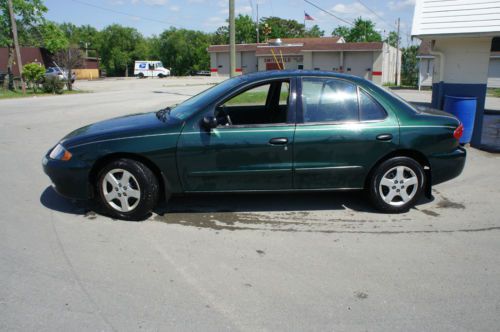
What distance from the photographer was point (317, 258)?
3994mm

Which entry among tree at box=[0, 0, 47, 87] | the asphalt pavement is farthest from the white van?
the asphalt pavement

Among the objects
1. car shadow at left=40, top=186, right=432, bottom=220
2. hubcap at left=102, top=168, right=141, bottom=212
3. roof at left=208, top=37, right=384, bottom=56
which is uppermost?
roof at left=208, top=37, right=384, bottom=56

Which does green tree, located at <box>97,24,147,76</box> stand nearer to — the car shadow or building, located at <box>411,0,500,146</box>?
building, located at <box>411,0,500,146</box>

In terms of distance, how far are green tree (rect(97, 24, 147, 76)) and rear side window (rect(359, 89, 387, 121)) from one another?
7714cm

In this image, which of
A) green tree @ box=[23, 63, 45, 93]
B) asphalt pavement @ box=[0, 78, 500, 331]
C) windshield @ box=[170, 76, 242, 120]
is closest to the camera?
asphalt pavement @ box=[0, 78, 500, 331]

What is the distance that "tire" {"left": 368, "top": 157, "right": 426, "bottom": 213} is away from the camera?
495 centimetres

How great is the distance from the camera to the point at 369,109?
16.1ft

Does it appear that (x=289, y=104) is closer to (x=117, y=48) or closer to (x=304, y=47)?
(x=304, y=47)

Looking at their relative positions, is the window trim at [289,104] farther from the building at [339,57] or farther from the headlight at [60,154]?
the building at [339,57]

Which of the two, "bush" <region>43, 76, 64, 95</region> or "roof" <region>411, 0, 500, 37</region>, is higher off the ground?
"roof" <region>411, 0, 500, 37</region>

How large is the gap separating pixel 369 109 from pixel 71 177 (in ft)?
11.2

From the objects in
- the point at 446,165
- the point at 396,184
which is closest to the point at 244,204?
the point at 396,184

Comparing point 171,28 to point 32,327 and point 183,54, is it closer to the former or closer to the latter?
point 183,54

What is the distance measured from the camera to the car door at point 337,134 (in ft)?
15.7
